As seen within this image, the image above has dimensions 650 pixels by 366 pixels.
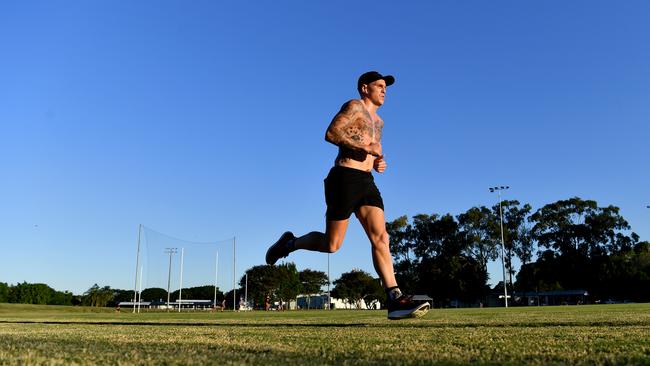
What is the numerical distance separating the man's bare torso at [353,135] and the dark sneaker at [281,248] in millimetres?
1287

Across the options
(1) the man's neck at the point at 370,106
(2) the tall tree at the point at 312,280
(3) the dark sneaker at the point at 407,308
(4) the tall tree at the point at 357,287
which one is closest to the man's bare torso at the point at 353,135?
(1) the man's neck at the point at 370,106

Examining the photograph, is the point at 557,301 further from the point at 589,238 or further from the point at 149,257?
the point at 149,257

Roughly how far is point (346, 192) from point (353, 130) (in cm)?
56

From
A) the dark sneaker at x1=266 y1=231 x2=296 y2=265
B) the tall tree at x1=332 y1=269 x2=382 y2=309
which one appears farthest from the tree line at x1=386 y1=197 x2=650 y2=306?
the dark sneaker at x1=266 y1=231 x2=296 y2=265

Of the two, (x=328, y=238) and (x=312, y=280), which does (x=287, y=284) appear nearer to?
(x=312, y=280)

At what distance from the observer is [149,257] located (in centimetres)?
5062

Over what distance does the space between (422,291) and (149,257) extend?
30.6 m

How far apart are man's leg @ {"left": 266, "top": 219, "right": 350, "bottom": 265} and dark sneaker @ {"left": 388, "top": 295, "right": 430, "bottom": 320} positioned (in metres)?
0.76

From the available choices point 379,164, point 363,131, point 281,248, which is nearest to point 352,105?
point 363,131

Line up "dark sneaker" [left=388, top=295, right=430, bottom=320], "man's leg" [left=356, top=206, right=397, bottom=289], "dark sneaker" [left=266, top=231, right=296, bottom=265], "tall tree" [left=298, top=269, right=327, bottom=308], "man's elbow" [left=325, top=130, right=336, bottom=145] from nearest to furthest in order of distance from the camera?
"dark sneaker" [left=388, top=295, right=430, bottom=320]
"man's elbow" [left=325, top=130, right=336, bottom=145]
"man's leg" [left=356, top=206, right=397, bottom=289]
"dark sneaker" [left=266, top=231, right=296, bottom=265]
"tall tree" [left=298, top=269, right=327, bottom=308]

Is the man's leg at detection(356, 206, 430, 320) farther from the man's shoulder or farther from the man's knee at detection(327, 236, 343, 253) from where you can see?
the man's shoulder

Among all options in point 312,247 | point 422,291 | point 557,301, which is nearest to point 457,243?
point 422,291

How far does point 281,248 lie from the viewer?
19.3ft

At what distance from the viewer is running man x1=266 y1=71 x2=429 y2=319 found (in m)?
Result: 4.83
